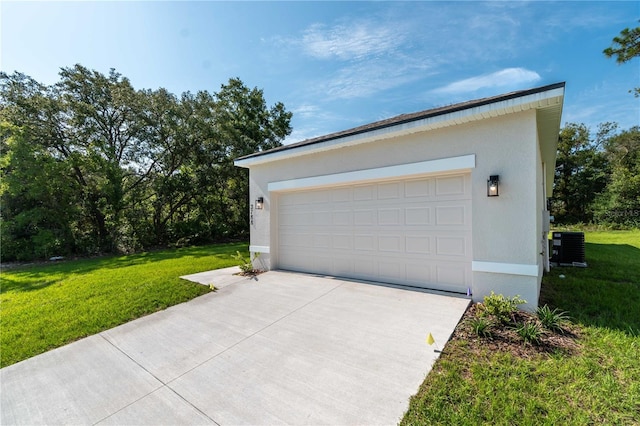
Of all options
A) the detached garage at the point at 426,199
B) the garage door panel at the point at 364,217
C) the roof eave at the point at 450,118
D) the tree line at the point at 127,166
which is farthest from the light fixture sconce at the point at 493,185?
the tree line at the point at 127,166

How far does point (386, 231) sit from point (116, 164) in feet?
51.5

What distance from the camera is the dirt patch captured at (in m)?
3.17

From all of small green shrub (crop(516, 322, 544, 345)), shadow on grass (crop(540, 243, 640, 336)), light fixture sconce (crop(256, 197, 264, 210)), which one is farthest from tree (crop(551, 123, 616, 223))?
light fixture sconce (crop(256, 197, 264, 210))

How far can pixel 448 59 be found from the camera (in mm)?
8156

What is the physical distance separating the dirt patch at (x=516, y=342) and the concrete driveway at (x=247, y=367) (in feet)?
0.82

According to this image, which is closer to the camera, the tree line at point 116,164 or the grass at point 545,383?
the grass at point 545,383

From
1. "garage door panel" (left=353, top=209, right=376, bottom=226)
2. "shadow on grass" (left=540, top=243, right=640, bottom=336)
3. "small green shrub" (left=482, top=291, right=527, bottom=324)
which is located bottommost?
"shadow on grass" (left=540, top=243, right=640, bottom=336)

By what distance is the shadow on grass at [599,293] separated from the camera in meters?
3.87

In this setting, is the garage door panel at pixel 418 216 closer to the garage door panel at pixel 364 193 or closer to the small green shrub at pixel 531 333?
the garage door panel at pixel 364 193

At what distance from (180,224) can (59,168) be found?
6.28m

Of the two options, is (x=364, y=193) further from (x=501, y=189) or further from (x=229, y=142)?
(x=229, y=142)

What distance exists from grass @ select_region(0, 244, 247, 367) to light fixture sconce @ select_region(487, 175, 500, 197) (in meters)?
6.11

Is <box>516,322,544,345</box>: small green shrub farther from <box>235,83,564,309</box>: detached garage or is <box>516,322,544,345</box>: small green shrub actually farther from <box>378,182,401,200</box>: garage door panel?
<box>378,182,401,200</box>: garage door panel

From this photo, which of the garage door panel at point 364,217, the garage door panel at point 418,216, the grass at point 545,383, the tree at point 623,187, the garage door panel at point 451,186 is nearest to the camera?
the grass at point 545,383
